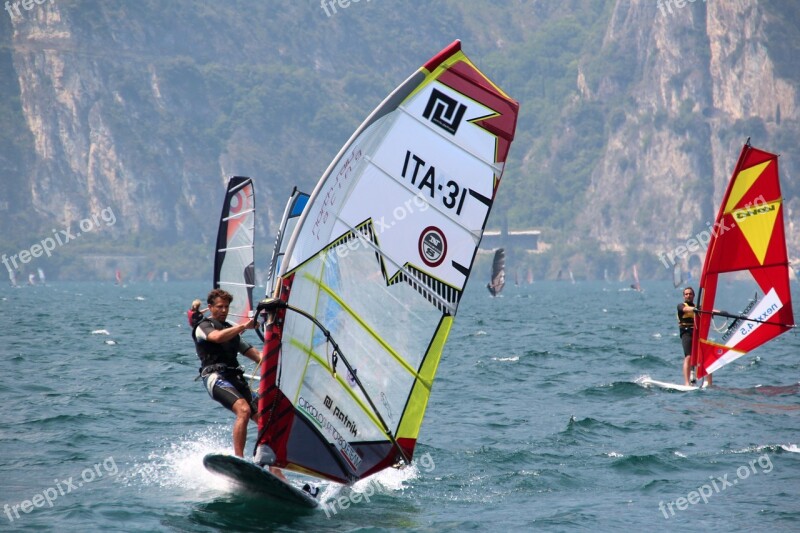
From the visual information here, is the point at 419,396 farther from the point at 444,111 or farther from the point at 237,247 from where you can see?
the point at 237,247

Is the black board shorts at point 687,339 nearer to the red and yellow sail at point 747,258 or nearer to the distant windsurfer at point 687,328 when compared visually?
the distant windsurfer at point 687,328

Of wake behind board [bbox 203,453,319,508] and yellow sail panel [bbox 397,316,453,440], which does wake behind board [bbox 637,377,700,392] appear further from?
wake behind board [bbox 203,453,319,508]

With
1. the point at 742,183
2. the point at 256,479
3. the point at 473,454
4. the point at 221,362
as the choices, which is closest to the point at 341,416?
the point at 256,479

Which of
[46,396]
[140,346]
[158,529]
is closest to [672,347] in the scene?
[140,346]

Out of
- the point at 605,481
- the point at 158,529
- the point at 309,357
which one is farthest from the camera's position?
the point at 605,481

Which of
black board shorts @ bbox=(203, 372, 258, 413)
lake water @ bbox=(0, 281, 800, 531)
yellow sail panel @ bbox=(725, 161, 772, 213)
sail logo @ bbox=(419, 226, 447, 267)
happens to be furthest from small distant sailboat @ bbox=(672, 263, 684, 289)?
black board shorts @ bbox=(203, 372, 258, 413)

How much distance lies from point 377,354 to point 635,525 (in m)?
2.99

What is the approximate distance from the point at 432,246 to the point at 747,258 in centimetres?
1060

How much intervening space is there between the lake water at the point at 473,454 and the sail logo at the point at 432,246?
2.50 m

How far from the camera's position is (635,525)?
1070 cm

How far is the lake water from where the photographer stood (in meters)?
10.8

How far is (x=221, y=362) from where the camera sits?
1135 centimetres

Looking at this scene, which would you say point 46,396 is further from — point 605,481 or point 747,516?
point 747,516

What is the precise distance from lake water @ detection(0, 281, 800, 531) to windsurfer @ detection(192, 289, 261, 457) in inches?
36.4
